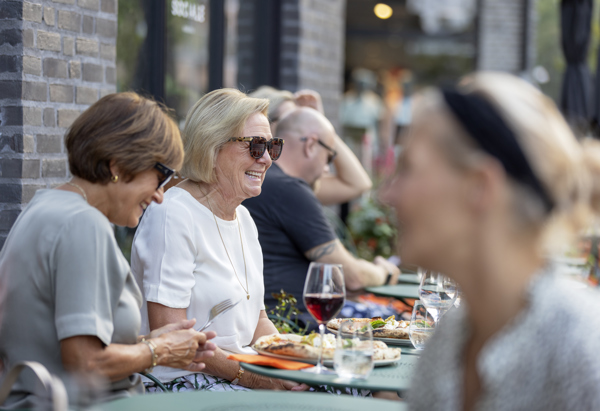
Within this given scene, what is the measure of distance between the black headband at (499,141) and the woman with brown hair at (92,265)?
105 cm

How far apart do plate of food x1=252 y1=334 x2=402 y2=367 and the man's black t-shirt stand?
1.42m

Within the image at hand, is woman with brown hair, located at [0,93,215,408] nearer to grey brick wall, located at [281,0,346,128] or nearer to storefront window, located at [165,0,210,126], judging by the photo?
storefront window, located at [165,0,210,126]

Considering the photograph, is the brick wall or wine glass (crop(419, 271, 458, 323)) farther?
the brick wall

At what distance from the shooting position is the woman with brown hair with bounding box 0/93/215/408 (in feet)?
6.04

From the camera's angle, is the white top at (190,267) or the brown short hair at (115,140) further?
the white top at (190,267)

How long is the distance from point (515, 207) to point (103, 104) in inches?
48.4

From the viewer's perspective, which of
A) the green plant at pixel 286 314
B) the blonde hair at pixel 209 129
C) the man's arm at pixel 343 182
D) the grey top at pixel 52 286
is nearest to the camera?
the grey top at pixel 52 286

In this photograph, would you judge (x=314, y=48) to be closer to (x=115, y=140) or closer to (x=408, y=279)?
(x=408, y=279)

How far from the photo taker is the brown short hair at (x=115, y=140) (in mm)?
1989

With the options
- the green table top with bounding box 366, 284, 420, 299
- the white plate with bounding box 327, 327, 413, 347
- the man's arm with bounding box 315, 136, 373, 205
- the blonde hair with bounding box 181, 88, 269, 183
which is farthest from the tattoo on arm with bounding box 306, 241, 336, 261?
the man's arm with bounding box 315, 136, 373, 205

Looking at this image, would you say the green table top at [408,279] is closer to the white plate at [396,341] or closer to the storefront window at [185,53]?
the storefront window at [185,53]

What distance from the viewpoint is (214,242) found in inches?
108

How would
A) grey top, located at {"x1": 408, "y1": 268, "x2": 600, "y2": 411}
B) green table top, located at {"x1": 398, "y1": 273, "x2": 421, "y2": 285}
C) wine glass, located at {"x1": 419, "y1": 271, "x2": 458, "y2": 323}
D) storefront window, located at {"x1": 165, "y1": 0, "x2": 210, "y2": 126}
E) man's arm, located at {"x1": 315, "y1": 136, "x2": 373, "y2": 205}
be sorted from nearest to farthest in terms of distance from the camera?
grey top, located at {"x1": 408, "y1": 268, "x2": 600, "y2": 411}
wine glass, located at {"x1": 419, "y1": 271, "x2": 458, "y2": 323}
green table top, located at {"x1": 398, "y1": 273, "x2": 421, "y2": 285}
storefront window, located at {"x1": 165, "y1": 0, "x2": 210, "y2": 126}
man's arm, located at {"x1": 315, "y1": 136, "x2": 373, "y2": 205}

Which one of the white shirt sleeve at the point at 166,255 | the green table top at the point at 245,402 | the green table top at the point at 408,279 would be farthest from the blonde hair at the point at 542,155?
the green table top at the point at 408,279
